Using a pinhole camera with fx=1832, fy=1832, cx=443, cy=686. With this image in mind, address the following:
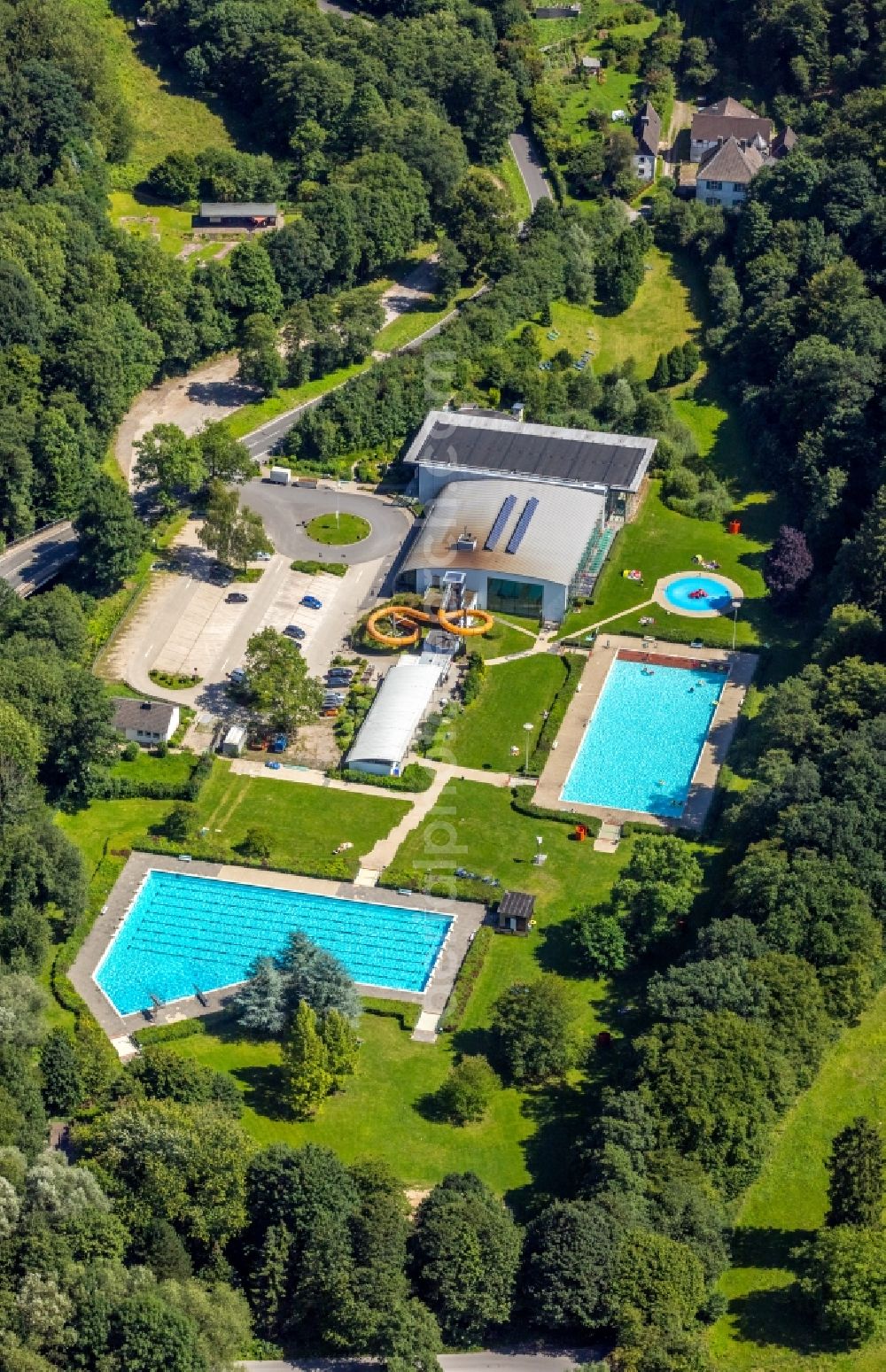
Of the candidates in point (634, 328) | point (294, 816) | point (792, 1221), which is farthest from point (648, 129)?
point (792, 1221)

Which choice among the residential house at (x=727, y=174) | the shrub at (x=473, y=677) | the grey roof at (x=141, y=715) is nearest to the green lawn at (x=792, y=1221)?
the shrub at (x=473, y=677)

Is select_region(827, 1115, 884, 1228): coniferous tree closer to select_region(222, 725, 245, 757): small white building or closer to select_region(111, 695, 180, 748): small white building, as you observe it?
select_region(222, 725, 245, 757): small white building

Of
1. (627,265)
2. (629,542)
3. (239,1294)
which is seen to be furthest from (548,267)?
(239,1294)

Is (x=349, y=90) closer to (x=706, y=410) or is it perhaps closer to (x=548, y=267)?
(x=548, y=267)

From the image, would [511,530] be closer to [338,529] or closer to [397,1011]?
[338,529]

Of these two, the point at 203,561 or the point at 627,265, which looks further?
the point at 627,265

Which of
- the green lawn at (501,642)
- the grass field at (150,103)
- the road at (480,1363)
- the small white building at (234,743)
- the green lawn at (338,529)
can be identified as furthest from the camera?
the grass field at (150,103)

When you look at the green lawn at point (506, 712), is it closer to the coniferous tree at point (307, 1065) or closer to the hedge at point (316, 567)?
the hedge at point (316, 567)
